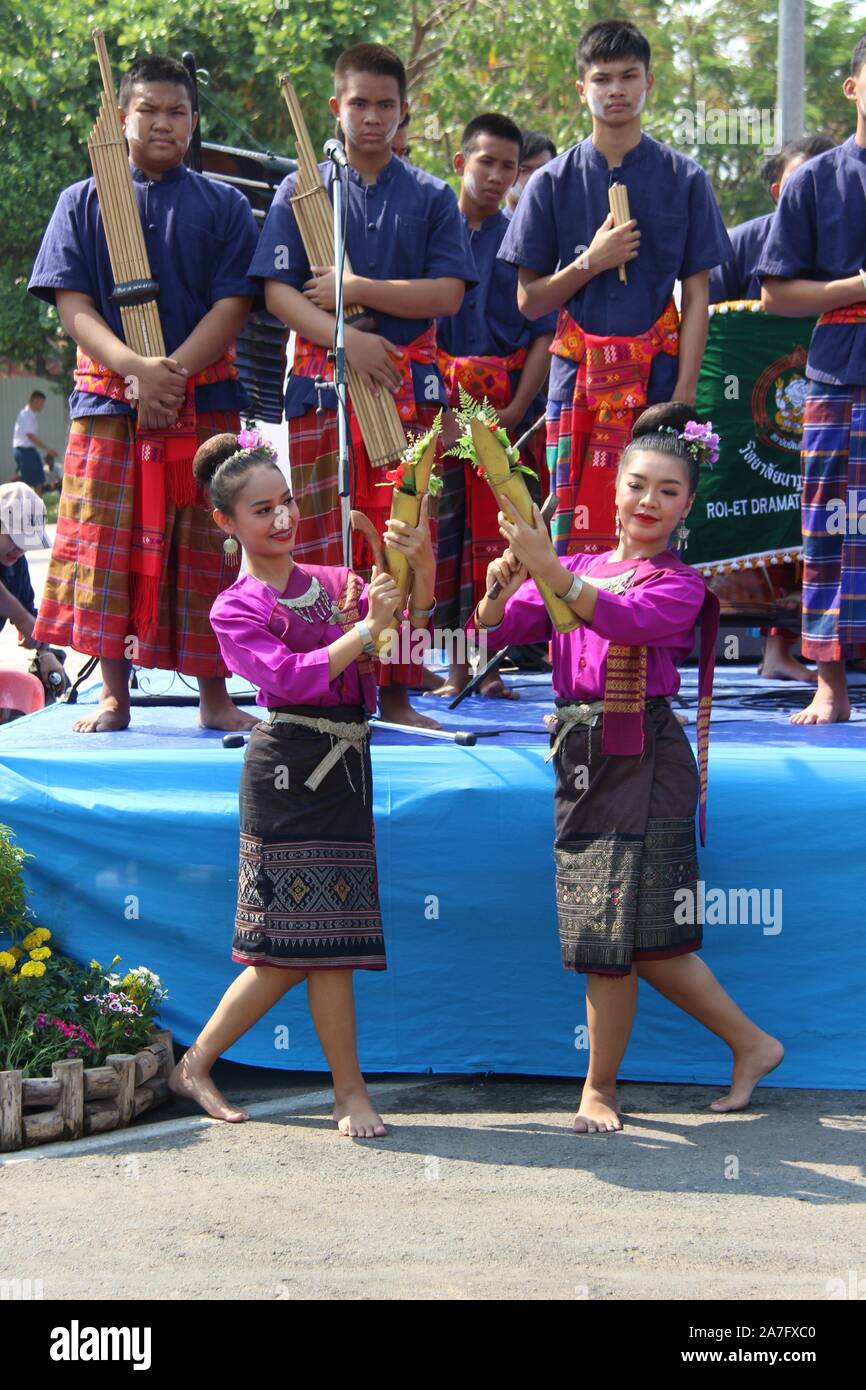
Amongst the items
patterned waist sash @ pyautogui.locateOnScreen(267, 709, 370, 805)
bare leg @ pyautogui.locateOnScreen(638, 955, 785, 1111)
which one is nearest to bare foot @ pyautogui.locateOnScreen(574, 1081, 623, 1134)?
bare leg @ pyautogui.locateOnScreen(638, 955, 785, 1111)

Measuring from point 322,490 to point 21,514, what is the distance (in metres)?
2.04

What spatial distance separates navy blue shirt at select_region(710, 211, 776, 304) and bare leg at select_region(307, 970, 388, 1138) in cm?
302

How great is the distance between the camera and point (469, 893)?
13.1ft

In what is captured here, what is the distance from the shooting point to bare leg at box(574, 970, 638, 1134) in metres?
3.63

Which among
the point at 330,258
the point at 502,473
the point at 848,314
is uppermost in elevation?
the point at 330,258

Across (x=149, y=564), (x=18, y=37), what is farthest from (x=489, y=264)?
(x=18, y=37)

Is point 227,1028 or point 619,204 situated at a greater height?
point 619,204

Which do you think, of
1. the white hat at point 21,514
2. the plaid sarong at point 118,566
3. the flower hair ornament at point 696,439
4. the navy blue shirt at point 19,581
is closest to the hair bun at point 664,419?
the flower hair ornament at point 696,439

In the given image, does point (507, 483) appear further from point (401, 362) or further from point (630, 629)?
point (401, 362)

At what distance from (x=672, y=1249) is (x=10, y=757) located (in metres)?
1.98

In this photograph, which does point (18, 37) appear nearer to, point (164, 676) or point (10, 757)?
point (164, 676)

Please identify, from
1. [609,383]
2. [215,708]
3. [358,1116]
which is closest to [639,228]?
[609,383]

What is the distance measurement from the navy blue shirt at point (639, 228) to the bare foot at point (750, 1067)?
1.71 meters

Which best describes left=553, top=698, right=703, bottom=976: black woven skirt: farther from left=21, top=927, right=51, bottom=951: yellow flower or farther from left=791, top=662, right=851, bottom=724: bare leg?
left=21, top=927, right=51, bottom=951: yellow flower
